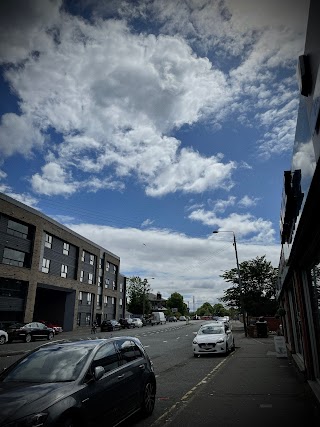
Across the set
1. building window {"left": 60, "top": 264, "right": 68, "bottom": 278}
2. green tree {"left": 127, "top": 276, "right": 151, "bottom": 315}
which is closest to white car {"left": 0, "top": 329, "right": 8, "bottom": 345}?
building window {"left": 60, "top": 264, "right": 68, "bottom": 278}

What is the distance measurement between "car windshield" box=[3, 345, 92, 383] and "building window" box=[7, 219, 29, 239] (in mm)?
30737

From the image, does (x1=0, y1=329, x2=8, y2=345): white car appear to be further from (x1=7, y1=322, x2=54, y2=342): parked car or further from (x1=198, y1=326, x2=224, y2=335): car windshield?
(x1=198, y1=326, x2=224, y2=335): car windshield

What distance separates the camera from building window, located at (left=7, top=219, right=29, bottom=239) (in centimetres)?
3375

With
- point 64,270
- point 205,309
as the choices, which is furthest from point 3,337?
point 205,309

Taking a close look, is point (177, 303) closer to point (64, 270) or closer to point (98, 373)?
point (64, 270)

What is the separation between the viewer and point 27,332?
26.5 metres

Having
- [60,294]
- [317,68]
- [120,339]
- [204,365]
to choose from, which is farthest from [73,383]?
[60,294]

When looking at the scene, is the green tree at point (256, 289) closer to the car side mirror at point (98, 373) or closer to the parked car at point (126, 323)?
the parked car at point (126, 323)

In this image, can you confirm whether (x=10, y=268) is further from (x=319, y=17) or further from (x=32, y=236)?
(x=319, y=17)

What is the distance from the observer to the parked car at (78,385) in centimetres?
383

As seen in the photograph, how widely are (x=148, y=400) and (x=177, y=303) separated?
131519 mm

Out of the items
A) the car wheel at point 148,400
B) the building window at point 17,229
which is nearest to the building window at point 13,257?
the building window at point 17,229

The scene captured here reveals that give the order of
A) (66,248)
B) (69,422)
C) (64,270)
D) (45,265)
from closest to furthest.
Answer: (69,422)
(45,265)
(64,270)
(66,248)

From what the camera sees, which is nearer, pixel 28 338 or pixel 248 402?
pixel 248 402
